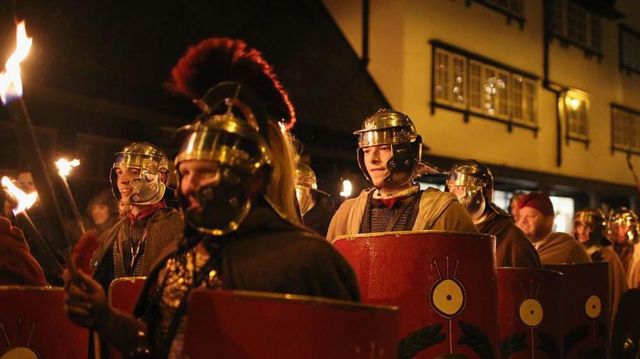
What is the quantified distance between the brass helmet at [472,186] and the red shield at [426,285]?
2536 millimetres

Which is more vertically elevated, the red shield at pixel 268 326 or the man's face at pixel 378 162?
the man's face at pixel 378 162

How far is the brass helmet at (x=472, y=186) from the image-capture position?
6348 millimetres

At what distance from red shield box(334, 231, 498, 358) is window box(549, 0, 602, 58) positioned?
1842cm

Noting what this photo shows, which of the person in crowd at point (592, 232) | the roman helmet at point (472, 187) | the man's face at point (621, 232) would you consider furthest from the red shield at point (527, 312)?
the man's face at point (621, 232)

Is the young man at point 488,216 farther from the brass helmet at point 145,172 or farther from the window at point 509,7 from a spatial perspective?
the window at point 509,7

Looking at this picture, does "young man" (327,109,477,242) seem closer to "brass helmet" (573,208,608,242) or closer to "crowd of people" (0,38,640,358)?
"crowd of people" (0,38,640,358)

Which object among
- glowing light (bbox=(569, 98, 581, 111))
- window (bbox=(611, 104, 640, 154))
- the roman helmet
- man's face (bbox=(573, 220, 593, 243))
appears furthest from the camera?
window (bbox=(611, 104, 640, 154))

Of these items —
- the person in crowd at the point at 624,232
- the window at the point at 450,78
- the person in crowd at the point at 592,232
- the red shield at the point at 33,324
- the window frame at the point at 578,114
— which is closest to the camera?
the red shield at the point at 33,324

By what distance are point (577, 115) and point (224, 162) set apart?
21.2 metres

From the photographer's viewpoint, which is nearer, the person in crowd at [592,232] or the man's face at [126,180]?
the man's face at [126,180]

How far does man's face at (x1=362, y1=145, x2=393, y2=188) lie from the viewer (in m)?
4.97

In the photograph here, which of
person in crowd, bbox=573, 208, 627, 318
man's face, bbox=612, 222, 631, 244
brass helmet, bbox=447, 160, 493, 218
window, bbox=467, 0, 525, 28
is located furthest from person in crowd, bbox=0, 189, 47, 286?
window, bbox=467, 0, 525, 28

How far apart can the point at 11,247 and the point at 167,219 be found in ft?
3.41

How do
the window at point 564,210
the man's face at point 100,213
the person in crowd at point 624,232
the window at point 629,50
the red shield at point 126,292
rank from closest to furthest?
1. the red shield at point 126,292
2. the man's face at point 100,213
3. the person in crowd at point 624,232
4. the window at point 564,210
5. the window at point 629,50
